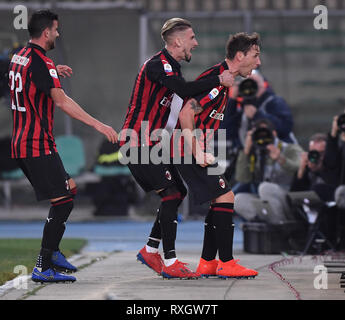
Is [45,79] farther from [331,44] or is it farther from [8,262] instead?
[331,44]

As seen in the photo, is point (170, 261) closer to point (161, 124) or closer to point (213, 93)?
point (161, 124)

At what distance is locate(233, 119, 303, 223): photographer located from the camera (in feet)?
34.5

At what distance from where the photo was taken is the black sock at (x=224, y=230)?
7.38 m

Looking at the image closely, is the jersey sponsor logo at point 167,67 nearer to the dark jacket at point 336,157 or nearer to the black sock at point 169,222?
the black sock at point 169,222

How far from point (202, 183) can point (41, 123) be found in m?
1.34

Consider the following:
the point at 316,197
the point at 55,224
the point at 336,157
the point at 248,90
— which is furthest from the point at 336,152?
the point at 55,224

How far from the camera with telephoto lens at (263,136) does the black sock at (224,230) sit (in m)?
3.46

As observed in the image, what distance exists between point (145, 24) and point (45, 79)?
10621 mm

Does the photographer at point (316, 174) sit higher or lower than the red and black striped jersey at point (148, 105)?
lower

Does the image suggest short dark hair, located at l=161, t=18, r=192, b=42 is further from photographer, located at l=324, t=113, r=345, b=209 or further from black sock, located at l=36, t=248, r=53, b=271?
photographer, located at l=324, t=113, r=345, b=209

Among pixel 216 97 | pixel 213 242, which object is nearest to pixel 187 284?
pixel 213 242

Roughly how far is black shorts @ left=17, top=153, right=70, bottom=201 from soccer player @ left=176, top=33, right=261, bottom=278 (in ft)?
→ 3.21

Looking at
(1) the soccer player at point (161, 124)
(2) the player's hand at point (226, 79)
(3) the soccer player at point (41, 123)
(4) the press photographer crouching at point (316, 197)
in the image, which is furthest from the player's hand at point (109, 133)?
(4) the press photographer crouching at point (316, 197)

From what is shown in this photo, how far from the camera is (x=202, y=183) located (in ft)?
24.1
